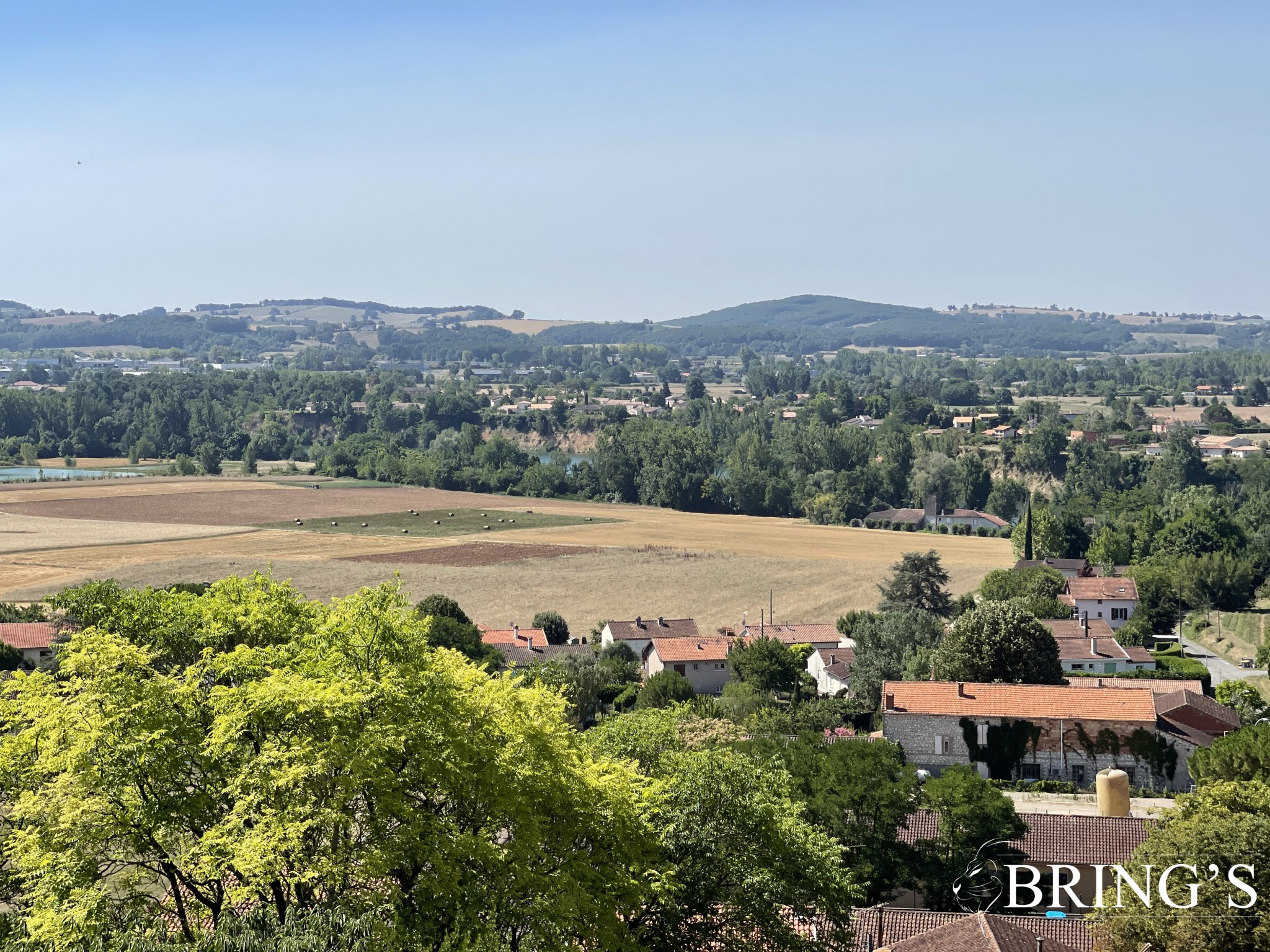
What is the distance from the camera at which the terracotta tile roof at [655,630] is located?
64.6m

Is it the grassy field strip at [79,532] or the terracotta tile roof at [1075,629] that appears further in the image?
the grassy field strip at [79,532]

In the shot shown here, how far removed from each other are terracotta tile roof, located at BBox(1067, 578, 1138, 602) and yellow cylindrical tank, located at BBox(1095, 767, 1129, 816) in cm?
3749

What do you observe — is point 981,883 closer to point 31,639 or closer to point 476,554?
point 31,639

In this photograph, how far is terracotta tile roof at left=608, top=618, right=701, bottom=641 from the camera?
212 ft

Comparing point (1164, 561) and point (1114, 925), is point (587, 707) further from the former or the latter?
point (1164, 561)

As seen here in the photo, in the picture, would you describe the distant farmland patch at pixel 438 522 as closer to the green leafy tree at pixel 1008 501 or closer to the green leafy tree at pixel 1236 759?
the green leafy tree at pixel 1008 501

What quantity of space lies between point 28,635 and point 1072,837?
1648 inches

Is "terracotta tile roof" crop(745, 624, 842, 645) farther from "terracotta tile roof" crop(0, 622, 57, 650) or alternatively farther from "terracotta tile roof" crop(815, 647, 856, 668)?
"terracotta tile roof" crop(0, 622, 57, 650)

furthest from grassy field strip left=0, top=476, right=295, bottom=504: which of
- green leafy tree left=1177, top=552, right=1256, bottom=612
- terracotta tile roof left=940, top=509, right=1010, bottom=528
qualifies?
green leafy tree left=1177, top=552, right=1256, bottom=612

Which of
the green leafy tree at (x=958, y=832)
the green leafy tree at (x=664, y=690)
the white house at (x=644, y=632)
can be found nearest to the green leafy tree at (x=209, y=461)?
the white house at (x=644, y=632)

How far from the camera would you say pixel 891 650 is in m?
57.2

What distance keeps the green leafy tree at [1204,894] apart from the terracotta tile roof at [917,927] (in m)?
1.42

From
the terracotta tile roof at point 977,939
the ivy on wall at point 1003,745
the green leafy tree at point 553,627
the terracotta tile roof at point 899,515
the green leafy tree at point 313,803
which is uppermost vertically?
the green leafy tree at point 313,803

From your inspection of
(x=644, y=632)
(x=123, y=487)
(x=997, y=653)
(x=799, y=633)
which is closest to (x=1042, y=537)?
(x=799, y=633)
